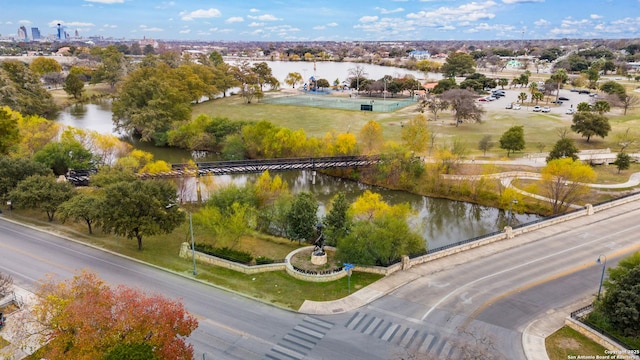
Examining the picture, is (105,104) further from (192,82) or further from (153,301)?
(153,301)

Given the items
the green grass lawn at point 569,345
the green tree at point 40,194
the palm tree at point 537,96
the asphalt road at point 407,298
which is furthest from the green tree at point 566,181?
the palm tree at point 537,96

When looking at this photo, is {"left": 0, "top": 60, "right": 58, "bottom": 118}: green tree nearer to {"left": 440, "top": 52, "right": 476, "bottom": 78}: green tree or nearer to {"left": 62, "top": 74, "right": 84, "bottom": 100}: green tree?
{"left": 62, "top": 74, "right": 84, "bottom": 100}: green tree

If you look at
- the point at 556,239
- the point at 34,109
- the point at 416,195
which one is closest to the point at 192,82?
the point at 34,109

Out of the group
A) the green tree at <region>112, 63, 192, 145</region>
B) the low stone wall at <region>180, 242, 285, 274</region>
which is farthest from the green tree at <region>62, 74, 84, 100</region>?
the low stone wall at <region>180, 242, 285, 274</region>

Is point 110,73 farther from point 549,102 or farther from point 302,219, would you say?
point 549,102

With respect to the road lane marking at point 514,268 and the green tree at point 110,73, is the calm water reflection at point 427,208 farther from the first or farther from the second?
the green tree at point 110,73
